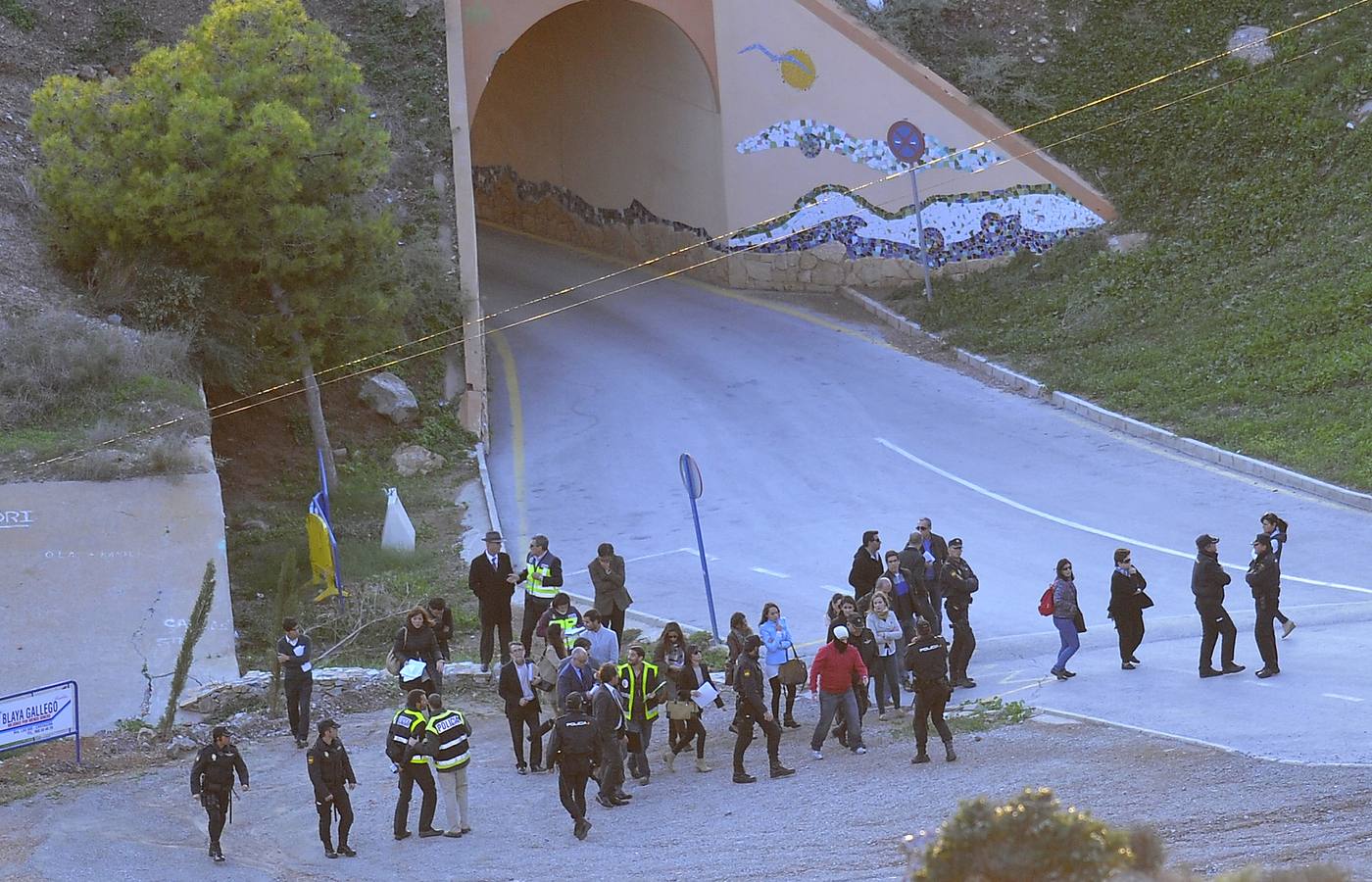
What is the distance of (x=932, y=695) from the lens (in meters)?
13.5

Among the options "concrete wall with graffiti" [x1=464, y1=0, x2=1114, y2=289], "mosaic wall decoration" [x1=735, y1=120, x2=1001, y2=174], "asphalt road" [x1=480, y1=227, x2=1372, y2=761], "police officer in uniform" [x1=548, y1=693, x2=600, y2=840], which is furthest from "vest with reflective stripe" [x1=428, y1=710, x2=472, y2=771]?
"mosaic wall decoration" [x1=735, y1=120, x2=1001, y2=174]

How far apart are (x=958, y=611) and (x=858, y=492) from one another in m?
7.79

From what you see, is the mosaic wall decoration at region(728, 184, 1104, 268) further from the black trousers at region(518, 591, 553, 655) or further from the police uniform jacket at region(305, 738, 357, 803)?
the police uniform jacket at region(305, 738, 357, 803)

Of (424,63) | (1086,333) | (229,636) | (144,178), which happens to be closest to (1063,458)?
(1086,333)

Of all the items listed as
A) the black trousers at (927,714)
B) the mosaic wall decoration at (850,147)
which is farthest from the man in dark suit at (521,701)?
the mosaic wall decoration at (850,147)

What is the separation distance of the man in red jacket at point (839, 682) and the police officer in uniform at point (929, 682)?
2.27ft

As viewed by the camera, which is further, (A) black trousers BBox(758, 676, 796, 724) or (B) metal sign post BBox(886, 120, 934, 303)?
(B) metal sign post BBox(886, 120, 934, 303)

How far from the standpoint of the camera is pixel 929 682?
13.4 metres

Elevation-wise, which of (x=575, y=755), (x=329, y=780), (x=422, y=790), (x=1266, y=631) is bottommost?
(x=422, y=790)

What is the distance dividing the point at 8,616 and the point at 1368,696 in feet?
46.1

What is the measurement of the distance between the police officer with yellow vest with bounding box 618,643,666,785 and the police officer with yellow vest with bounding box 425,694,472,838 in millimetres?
1481

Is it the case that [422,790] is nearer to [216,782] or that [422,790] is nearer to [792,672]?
[216,782]

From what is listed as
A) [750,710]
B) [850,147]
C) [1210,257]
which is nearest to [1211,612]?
[750,710]

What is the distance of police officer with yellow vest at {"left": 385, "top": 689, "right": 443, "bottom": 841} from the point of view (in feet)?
43.1
